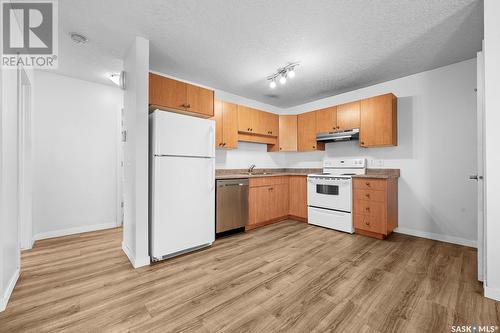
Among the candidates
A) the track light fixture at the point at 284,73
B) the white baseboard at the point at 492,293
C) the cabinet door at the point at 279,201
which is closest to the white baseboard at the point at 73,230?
the cabinet door at the point at 279,201

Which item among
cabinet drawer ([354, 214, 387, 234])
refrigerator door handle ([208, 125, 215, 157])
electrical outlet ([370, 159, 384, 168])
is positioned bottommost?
cabinet drawer ([354, 214, 387, 234])

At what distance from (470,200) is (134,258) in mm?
4419

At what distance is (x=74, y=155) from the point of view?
345 centimetres

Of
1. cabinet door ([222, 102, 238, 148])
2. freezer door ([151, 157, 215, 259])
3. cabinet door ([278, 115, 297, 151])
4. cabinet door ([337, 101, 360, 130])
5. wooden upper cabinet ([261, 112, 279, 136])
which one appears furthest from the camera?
cabinet door ([278, 115, 297, 151])

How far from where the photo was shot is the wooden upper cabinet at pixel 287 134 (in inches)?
181

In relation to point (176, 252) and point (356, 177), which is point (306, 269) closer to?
point (176, 252)

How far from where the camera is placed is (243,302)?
5.49 ft

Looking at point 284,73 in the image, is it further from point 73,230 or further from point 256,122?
point 73,230

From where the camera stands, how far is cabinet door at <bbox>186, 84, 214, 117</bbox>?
2.87 meters

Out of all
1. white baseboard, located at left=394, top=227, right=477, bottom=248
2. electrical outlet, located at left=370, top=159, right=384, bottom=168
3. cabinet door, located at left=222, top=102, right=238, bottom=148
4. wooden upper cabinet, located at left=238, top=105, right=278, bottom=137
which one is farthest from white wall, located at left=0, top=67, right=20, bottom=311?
white baseboard, located at left=394, top=227, right=477, bottom=248

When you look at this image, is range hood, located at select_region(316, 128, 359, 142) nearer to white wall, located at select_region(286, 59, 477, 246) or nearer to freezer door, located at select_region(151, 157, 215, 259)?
white wall, located at select_region(286, 59, 477, 246)

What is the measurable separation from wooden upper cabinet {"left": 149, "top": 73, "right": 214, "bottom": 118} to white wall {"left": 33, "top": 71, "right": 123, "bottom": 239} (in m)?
1.76

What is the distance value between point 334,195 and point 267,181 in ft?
3.95

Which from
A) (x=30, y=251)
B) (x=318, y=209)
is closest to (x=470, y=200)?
(x=318, y=209)
